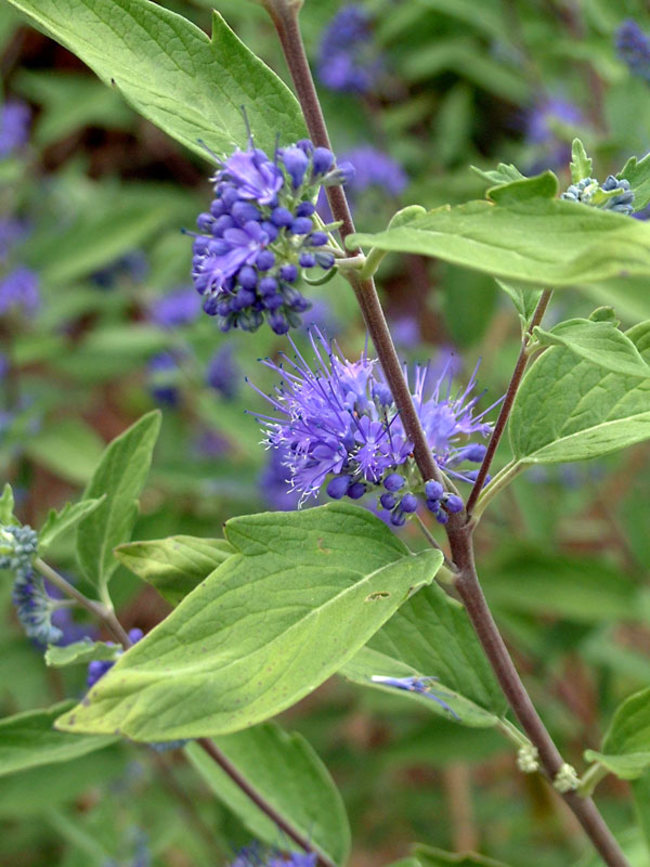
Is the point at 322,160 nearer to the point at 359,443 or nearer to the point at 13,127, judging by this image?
the point at 359,443

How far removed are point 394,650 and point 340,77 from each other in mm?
2695

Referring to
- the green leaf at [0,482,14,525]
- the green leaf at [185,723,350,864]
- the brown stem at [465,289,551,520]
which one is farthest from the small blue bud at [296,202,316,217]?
the green leaf at [185,723,350,864]

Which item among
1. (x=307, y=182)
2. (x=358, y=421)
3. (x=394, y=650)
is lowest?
(x=394, y=650)

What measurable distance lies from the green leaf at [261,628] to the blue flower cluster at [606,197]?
19.3 inches

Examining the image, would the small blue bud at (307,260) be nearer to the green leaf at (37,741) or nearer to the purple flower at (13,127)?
the green leaf at (37,741)

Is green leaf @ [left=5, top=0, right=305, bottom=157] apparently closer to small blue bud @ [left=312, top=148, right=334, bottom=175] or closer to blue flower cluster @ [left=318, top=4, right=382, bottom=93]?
small blue bud @ [left=312, top=148, right=334, bottom=175]

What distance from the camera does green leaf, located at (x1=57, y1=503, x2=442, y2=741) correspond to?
1.02 m

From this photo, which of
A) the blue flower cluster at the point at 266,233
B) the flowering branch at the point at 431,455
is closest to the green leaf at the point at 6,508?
the blue flower cluster at the point at 266,233

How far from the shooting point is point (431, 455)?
4.04ft

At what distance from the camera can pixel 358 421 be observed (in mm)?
1297

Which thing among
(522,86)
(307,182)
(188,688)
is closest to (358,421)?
(307,182)

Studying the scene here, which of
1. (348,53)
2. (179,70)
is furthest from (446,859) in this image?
(348,53)

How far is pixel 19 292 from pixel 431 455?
2833mm

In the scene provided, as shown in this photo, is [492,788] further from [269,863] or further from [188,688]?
[188,688]
